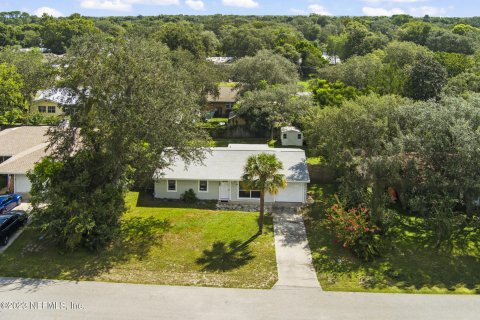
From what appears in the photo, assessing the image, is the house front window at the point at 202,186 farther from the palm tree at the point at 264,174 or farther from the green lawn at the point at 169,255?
the palm tree at the point at 264,174

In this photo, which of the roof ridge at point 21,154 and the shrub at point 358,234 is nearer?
the shrub at point 358,234

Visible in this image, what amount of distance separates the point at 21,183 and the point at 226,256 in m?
17.0

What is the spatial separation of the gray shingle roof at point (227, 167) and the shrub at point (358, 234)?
612cm

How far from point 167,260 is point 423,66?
127 feet

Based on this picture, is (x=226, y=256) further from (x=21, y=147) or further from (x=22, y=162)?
(x=21, y=147)

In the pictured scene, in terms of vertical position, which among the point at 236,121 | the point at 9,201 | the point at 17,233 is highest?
the point at 236,121

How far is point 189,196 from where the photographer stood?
31438 millimetres

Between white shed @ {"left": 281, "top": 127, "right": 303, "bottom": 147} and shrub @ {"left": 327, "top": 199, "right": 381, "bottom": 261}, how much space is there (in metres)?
19.9

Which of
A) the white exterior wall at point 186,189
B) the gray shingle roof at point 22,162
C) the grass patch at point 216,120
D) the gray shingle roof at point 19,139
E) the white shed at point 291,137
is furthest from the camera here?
the grass patch at point 216,120

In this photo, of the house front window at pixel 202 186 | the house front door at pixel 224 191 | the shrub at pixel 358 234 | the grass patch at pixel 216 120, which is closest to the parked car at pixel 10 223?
the house front window at pixel 202 186

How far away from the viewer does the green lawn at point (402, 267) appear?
21812mm

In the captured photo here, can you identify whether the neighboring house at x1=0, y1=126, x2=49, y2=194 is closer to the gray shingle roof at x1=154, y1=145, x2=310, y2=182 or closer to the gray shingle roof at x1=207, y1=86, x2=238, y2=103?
the gray shingle roof at x1=154, y1=145, x2=310, y2=182

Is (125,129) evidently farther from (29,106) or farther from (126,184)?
(29,106)

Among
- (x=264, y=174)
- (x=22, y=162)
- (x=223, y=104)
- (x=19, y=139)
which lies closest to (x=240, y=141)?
(x=223, y=104)
